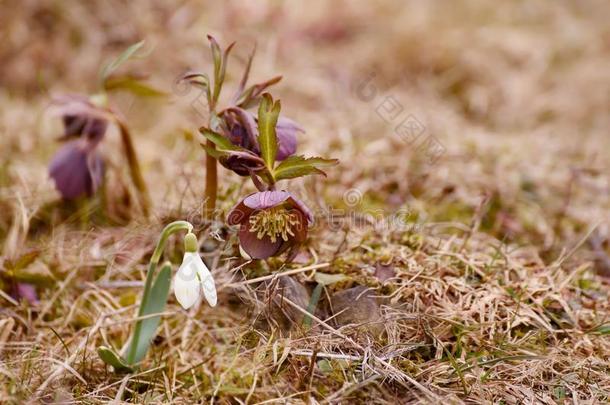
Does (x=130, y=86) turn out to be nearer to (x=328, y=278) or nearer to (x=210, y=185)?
(x=210, y=185)

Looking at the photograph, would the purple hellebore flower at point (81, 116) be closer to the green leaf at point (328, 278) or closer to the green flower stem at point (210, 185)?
the green flower stem at point (210, 185)

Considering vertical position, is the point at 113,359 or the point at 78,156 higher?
the point at 78,156

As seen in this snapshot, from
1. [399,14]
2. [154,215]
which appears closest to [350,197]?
[154,215]

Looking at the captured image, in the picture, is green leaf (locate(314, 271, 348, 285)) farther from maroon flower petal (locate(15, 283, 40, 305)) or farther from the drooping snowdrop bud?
maroon flower petal (locate(15, 283, 40, 305))

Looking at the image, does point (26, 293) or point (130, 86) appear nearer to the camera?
point (26, 293)

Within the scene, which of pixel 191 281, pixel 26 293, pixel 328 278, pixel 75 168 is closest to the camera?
pixel 191 281

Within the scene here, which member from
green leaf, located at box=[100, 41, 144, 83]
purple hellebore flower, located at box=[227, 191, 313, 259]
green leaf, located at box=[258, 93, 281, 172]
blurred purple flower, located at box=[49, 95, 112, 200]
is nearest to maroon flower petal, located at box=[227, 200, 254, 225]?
purple hellebore flower, located at box=[227, 191, 313, 259]

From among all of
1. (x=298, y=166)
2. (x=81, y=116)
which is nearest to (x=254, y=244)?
(x=298, y=166)

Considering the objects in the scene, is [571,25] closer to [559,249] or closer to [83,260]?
[559,249]
